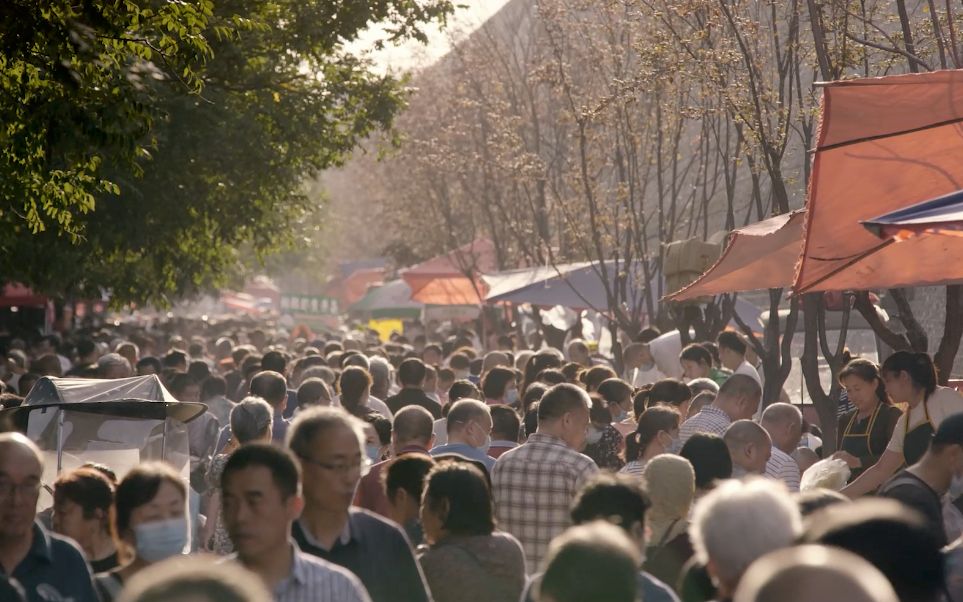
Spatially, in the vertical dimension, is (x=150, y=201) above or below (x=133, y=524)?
above

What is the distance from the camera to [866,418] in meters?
8.90

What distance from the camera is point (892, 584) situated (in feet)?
12.8

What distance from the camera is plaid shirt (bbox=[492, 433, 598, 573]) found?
6.89m

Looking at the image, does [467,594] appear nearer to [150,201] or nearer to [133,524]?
[133,524]

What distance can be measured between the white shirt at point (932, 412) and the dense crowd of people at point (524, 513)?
15 mm

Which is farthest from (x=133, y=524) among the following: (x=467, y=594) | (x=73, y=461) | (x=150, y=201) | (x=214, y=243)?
(x=214, y=243)

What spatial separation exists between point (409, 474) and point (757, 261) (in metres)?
4.81

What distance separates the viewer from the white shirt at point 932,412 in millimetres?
8102

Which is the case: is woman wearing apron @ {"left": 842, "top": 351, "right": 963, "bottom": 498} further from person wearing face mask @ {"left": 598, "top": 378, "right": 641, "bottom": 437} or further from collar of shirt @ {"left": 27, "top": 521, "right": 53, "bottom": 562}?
collar of shirt @ {"left": 27, "top": 521, "right": 53, "bottom": 562}

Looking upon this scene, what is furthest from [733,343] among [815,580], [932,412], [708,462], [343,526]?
[815,580]

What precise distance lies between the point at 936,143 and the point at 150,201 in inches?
402

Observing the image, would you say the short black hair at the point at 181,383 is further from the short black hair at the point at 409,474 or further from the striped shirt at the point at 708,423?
the short black hair at the point at 409,474

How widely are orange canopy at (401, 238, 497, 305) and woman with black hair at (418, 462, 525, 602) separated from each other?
2458 cm

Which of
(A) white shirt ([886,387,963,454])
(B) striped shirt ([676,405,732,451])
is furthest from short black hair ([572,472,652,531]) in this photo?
(B) striped shirt ([676,405,732,451])
